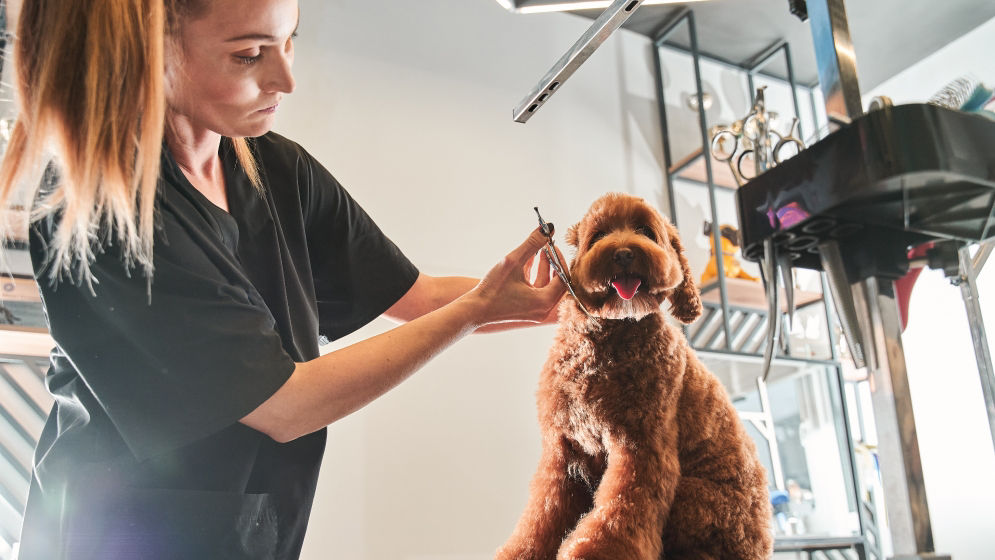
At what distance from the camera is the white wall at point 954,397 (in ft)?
7.93

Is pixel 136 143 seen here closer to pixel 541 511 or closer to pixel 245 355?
pixel 245 355

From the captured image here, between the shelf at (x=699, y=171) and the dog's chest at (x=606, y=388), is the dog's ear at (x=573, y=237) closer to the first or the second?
the dog's chest at (x=606, y=388)

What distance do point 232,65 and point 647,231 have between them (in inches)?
20.0

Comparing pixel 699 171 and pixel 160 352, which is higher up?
pixel 699 171

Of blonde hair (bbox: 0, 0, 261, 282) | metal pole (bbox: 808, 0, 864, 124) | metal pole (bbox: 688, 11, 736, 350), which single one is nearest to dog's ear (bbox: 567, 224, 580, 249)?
metal pole (bbox: 808, 0, 864, 124)

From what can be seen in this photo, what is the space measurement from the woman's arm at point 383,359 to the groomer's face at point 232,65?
0.30 meters

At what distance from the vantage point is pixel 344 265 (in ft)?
3.46

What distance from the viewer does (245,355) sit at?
2.22 feet

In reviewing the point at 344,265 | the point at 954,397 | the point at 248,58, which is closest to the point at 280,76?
the point at 248,58

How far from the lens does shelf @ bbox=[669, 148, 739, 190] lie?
2.60 metres

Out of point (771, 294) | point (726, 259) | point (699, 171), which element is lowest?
point (771, 294)

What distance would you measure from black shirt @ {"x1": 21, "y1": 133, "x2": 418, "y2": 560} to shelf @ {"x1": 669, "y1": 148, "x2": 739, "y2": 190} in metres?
2.08

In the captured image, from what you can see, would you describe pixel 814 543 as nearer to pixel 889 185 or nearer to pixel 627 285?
pixel 627 285

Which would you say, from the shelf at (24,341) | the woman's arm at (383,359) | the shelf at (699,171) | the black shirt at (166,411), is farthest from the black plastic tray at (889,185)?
the shelf at (699,171)
